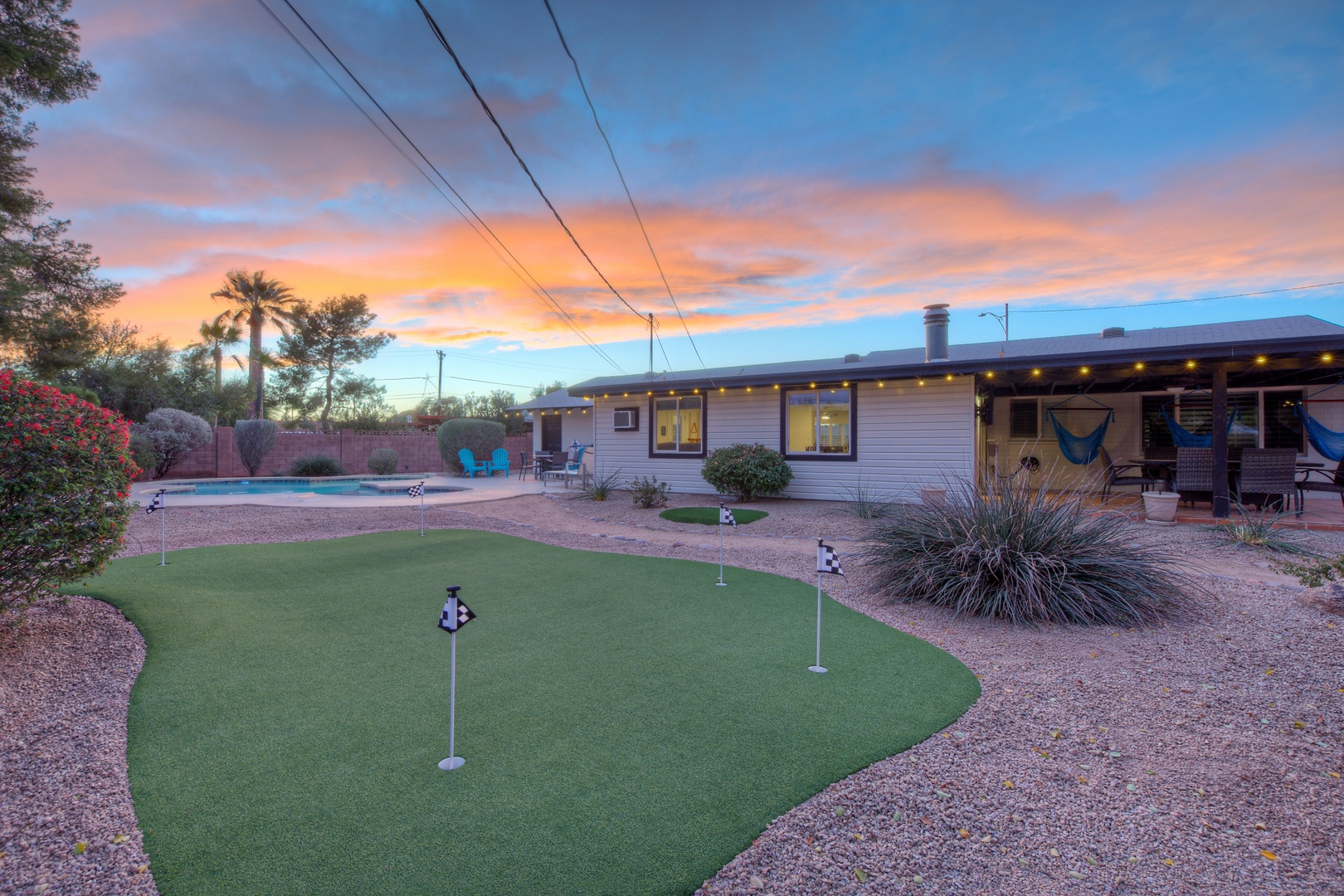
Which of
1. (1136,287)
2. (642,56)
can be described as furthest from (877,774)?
(1136,287)

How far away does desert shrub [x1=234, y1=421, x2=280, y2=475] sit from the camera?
17.4m

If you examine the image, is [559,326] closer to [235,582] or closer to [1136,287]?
[235,582]

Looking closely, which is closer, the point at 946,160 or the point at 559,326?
the point at 946,160

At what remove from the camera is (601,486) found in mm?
12570

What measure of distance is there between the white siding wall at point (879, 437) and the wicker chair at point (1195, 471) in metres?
2.86

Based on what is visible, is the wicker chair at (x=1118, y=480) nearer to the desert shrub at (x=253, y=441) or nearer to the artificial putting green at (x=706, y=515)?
the artificial putting green at (x=706, y=515)

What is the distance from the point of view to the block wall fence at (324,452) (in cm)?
1720

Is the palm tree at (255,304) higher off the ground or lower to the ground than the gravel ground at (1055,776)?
higher

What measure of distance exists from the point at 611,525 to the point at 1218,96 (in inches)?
402

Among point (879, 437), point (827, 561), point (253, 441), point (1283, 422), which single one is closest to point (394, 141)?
point (827, 561)

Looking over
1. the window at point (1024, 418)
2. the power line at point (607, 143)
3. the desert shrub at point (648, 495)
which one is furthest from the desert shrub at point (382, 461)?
the window at point (1024, 418)

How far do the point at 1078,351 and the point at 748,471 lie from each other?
268 inches

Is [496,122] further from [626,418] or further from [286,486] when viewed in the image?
[286,486]

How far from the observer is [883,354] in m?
17.1
